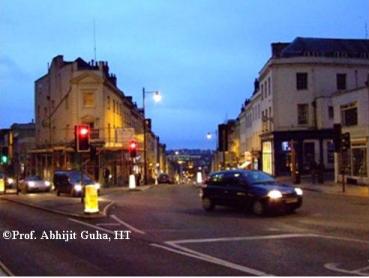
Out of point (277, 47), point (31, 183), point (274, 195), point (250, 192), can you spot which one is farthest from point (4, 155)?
point (277, 47)

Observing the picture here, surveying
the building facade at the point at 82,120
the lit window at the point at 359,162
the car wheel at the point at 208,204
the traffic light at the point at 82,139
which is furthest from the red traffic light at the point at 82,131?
the building facade at the point at 82,120

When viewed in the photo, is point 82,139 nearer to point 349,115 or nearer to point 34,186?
point 34,186

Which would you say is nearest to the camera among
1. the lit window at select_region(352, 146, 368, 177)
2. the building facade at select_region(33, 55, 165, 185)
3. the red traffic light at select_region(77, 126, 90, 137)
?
the red traffic light at select_region(77, 126, 90, 137)

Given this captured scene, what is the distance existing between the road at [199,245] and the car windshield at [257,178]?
122 cm

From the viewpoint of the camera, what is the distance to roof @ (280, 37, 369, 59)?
197 feet

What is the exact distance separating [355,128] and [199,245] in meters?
30.6

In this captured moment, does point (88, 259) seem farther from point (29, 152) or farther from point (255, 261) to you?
point (29, 152)

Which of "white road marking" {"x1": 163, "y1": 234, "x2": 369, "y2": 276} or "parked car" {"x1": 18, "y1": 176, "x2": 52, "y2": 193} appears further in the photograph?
"parked car" {"x1": 18, "y1": 176, "x2": 52, "y2": 193}

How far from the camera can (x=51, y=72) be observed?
2881 inches

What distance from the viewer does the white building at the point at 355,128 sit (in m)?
41.6

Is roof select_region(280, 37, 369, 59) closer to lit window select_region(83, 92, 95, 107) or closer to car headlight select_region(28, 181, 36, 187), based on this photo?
lit window select_region(83, 92, 95, 107)

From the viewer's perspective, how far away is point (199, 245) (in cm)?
1448

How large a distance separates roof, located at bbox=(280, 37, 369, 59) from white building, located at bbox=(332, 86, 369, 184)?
14.5 meters

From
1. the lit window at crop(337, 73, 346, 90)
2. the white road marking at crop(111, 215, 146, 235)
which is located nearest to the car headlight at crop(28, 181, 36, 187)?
the white road marking at crop(111, 215, 146, 235)
